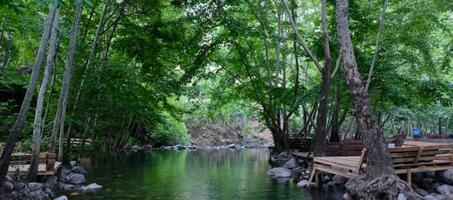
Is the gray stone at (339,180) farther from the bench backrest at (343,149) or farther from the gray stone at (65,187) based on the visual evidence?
the gray stone at (65,187)

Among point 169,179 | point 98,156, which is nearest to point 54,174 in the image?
point 169,179

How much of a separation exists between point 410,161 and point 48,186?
8927mm

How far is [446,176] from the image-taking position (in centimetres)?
1018

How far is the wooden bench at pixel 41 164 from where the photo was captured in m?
11.1

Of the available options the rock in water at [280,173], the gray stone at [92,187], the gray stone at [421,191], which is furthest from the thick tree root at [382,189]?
the gray stone at [92,187]

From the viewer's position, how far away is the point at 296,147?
66.0ft

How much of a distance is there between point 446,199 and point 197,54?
12471mm

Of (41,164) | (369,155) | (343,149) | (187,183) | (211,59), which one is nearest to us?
(369,155)

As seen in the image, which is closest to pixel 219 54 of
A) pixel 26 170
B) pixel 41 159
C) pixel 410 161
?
pixel 41 159

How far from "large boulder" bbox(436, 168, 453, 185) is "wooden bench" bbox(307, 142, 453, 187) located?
0.45 feet

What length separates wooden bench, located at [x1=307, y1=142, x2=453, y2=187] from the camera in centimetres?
939

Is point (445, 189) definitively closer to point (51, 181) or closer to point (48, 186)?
point (48, 186)

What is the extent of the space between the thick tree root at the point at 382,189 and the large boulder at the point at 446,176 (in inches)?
86.9

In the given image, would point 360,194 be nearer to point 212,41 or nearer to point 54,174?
point 54,174
